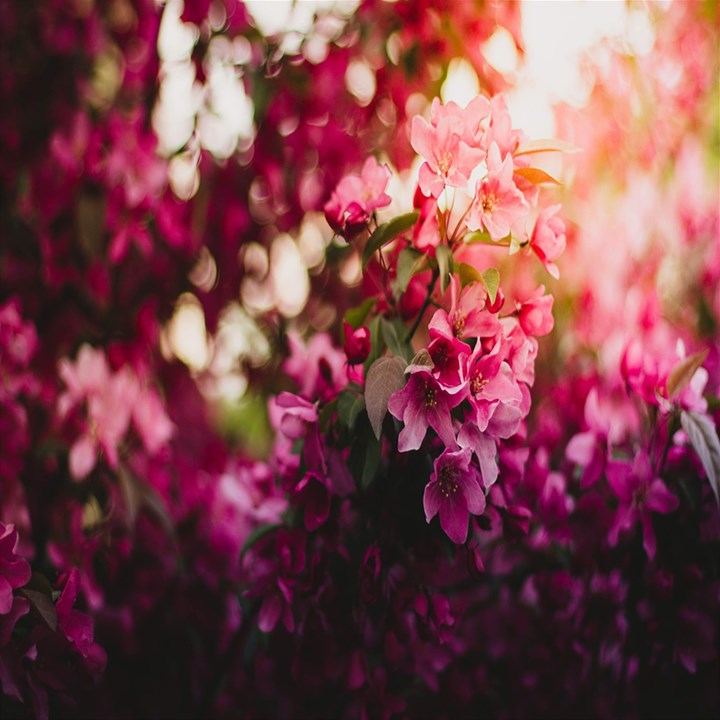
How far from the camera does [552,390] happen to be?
180cm

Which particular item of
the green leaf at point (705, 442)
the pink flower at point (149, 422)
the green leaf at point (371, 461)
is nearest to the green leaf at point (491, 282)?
the green leaf at point (371, 461)

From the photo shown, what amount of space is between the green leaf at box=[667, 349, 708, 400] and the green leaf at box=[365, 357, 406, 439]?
431 mm

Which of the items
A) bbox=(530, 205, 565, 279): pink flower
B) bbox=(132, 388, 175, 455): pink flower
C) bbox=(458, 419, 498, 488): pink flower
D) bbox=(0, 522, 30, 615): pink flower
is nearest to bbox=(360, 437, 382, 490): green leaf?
bbox=(458, 419, 498, 488): pink flower

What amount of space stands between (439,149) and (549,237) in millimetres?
180

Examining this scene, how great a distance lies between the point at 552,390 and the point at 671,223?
0.90 m

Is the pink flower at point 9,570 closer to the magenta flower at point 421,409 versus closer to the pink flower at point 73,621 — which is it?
the pink flower at point 73,621

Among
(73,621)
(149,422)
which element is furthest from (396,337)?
(149,422)

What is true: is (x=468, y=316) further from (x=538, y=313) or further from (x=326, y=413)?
(x=326, y=413)

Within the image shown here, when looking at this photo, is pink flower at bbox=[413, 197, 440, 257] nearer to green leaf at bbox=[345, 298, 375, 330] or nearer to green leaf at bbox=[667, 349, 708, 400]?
green leaf at bbox=[345, 298, 375, 330]

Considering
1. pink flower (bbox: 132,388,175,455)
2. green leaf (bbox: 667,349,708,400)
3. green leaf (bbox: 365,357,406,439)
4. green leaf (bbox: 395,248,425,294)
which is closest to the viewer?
green leaf (bbox: 365,357,406,439)

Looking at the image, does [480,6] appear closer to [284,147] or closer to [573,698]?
[284,147]

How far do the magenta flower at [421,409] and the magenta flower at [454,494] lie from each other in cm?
2

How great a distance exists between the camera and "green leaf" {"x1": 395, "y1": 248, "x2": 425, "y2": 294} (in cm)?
94

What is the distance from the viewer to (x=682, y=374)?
1056mm
